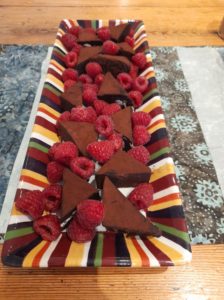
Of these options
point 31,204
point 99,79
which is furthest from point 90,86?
point 31,204

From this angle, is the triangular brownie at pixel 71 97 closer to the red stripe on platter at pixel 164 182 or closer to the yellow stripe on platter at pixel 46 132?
the yellow stripe on platter at pixel 46 132

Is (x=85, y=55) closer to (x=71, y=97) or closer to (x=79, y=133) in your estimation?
(x=71, y=97)

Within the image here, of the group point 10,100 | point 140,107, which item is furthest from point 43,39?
point 140,107

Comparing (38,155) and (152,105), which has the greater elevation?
(152,105)

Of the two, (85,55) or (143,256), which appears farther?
(85,55)

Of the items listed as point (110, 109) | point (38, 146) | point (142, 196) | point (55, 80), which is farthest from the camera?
point (55, 80)

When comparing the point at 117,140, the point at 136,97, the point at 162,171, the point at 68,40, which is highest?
the point at 68,40

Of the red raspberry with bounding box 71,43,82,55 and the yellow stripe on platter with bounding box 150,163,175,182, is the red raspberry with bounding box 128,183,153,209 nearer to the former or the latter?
the yellow stripe on platter with bounding box 150,163,175,182

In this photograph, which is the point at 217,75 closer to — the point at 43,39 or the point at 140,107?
the point at 140,107
